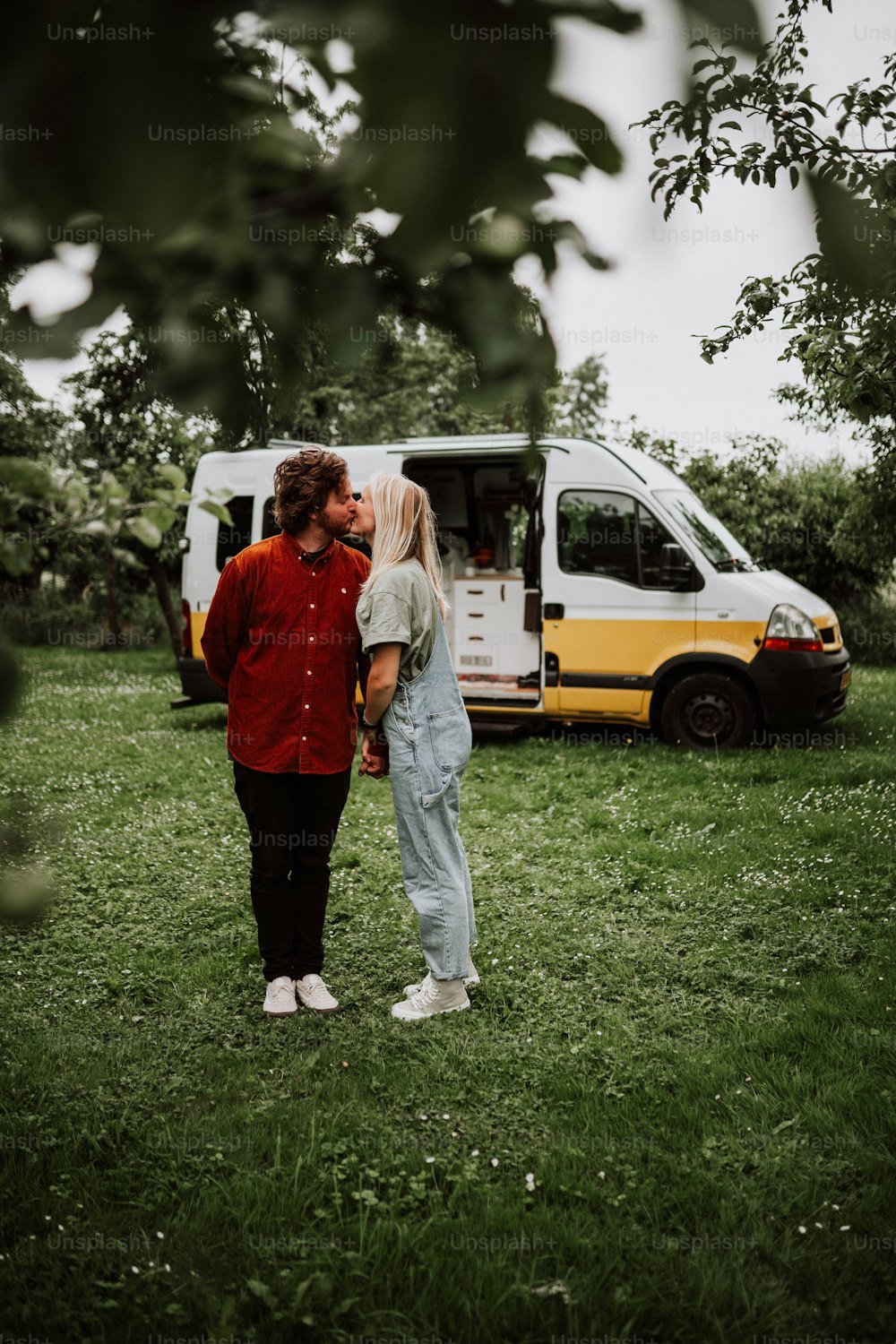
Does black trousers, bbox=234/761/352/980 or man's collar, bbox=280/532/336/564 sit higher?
man's collar, bbox=280/532/336/564

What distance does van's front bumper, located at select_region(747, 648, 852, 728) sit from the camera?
7719mm

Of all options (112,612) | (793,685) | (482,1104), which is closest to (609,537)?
(793,685)

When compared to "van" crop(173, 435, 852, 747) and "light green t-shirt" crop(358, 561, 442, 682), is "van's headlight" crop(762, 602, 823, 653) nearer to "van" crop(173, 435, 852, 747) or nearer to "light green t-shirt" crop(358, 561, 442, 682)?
"van" crop(173, 435, 852, 747)

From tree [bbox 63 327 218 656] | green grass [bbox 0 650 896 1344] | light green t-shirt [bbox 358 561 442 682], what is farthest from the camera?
light green t-shirt [bbox 358 561 442 682]

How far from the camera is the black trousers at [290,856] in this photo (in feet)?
12.1

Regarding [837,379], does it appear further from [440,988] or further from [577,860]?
[440,988]

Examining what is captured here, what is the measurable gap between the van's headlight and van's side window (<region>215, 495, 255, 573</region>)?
457 centimetres

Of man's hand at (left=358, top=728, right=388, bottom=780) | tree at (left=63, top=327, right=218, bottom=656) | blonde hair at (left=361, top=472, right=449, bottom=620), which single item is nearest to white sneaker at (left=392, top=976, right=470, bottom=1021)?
man's hand at (left=358, top=728, right=388, bottom=780)

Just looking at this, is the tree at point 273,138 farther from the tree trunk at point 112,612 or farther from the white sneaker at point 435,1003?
the tree trunk at point 112,612

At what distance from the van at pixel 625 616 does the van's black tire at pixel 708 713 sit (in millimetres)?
11

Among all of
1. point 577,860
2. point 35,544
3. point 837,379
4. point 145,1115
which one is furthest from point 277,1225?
point 837,379

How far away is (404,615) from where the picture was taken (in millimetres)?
3461

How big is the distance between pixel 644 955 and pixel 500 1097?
50.7 inches

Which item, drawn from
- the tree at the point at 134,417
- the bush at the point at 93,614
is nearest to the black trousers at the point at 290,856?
the tree at the point at 134,417
